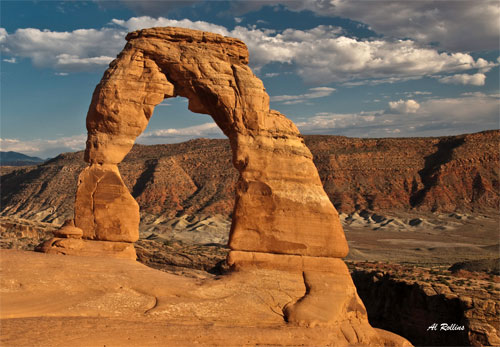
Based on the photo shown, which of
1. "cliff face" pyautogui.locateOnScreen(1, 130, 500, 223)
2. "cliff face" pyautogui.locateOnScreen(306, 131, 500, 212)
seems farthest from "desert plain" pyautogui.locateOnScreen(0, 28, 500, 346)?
"cliff face" pyautogui.locateOnScreen(306, 131, 500, 212)

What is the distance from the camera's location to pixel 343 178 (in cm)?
7944

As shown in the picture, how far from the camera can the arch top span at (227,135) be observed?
46.5 feet

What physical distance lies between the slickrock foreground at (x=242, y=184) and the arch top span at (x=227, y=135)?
31 millimetres

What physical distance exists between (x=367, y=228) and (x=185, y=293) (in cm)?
6061

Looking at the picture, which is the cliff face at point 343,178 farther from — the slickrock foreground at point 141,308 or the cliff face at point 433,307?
the slickrock foreground at point 141,308

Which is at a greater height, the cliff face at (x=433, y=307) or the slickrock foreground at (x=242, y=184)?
the slickrock foreground at (x=242, y=184)

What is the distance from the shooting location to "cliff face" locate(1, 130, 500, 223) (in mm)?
73562

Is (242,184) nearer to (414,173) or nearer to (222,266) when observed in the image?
(222,266)

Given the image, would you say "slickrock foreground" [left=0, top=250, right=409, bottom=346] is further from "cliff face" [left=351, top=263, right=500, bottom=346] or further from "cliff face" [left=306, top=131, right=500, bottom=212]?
"cliff face" [left=306, top=131, right=500, bottom=212]

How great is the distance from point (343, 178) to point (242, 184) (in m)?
66.9

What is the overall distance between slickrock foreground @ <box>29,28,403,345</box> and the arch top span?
31mm
